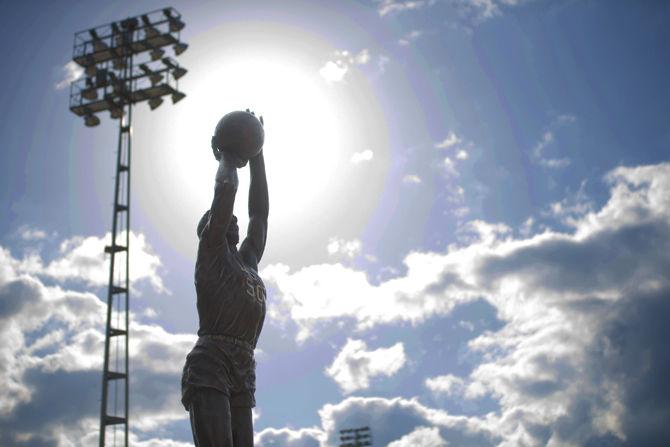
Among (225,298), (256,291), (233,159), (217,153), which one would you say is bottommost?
(225,298)

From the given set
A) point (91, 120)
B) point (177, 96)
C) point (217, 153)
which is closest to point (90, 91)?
point (91, 120)

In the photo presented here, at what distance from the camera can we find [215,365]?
24.1 feet

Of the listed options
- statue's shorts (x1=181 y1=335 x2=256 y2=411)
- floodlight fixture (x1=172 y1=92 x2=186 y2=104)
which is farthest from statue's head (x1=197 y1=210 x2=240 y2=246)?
floodlight fixture (x1=172 y1=92 x2=186 y2=104)

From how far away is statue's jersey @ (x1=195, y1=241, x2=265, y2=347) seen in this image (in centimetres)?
760

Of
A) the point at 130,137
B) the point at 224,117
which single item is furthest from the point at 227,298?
the point at 130,137

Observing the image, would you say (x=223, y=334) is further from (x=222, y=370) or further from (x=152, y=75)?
(x=152, y=75)

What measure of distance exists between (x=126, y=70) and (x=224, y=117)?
3322 centimetres

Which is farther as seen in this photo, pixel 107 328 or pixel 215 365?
pixel 107 328

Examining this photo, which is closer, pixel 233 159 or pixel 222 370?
pixel 222 370

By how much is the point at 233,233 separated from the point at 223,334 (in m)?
1.15

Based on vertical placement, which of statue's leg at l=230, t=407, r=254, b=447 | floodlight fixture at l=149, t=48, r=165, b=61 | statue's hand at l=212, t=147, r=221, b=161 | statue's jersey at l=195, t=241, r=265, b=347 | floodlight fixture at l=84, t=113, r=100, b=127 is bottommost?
statue's leg at l=230, t=407, r=254, b=447

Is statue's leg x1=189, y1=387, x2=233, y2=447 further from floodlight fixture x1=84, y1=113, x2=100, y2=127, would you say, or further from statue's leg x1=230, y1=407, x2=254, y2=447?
floodlight fixture x1=84, y1=113, x2=100, y2=127

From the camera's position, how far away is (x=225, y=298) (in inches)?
300

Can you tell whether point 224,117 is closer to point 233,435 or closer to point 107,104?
point 233,435
